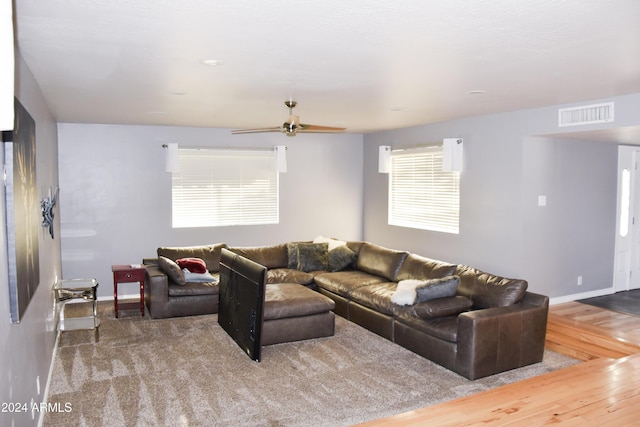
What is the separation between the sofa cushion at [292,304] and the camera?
507cm

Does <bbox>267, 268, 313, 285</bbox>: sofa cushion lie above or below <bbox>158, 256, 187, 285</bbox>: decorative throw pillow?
below

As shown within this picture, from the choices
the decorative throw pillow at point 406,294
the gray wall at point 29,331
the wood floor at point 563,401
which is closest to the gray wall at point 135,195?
the gray wall at point 29,331

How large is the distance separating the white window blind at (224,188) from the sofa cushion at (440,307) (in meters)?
3.78

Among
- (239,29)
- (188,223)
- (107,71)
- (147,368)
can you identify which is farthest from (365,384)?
(188,223)

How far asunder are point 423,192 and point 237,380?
429cm

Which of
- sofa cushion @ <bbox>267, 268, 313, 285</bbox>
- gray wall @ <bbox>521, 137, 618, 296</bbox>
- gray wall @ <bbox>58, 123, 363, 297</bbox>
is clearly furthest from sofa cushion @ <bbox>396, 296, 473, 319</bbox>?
gray wall @ <bbox>58, 123, 363, 297</bbox>

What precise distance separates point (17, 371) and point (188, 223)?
16.7 ft

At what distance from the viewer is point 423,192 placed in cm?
746

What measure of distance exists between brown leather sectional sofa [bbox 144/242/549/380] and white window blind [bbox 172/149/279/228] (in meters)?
A: 0.82

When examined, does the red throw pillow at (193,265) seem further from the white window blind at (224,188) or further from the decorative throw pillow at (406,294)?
the decorative throw pillow at (406,294)

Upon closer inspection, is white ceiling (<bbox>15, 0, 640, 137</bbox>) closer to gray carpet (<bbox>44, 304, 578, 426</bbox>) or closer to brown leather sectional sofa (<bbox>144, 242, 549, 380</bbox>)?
brown leather sectional sofa (<bbox>144, 242, 549, 380</bbox>)

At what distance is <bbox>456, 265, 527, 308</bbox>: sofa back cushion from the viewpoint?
463cm

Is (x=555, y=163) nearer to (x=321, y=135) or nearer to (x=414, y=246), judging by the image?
(x=414, y=246)

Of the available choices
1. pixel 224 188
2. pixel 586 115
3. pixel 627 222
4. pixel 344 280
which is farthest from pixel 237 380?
pixel 627 222
